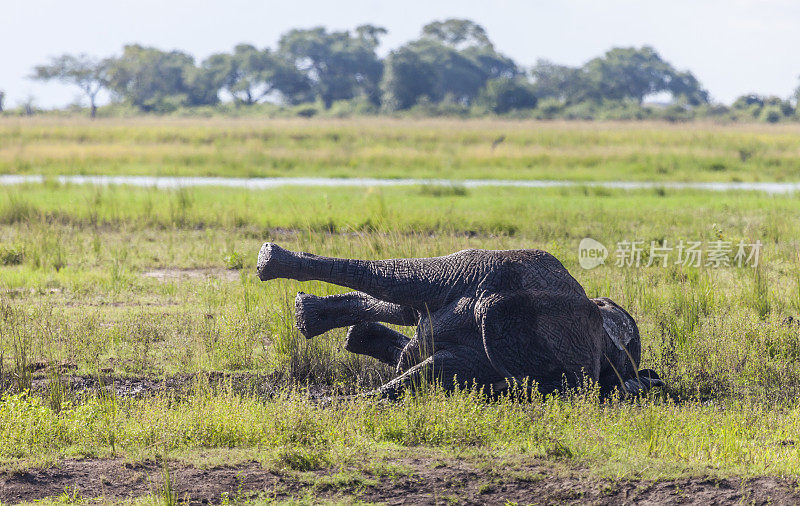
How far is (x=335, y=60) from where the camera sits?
3346 inches

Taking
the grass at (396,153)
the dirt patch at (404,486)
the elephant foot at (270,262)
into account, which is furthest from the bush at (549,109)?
the dirt patch at (404,486)

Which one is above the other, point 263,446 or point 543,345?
point 543,345

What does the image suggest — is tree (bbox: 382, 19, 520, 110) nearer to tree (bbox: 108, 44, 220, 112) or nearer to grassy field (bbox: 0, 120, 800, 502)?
tree (bbox: 108, 44, 220, 112)

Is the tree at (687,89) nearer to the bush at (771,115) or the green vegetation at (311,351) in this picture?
the bush at (771,115)

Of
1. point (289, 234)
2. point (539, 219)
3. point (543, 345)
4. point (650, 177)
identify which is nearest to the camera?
point (543, 345)

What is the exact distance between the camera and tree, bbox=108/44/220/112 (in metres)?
77.5

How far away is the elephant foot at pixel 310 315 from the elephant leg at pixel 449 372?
1.90 feet

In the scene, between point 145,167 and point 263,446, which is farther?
point 145,167

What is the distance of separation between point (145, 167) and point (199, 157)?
8.53 ft

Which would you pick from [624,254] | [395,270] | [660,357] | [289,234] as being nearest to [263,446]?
[395,270]

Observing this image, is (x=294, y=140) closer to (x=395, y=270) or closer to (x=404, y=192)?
(x=404, y=192)

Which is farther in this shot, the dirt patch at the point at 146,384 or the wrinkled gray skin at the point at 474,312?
the dirt patch at the point at 146,384

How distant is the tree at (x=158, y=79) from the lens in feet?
254

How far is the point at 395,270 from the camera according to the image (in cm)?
626
